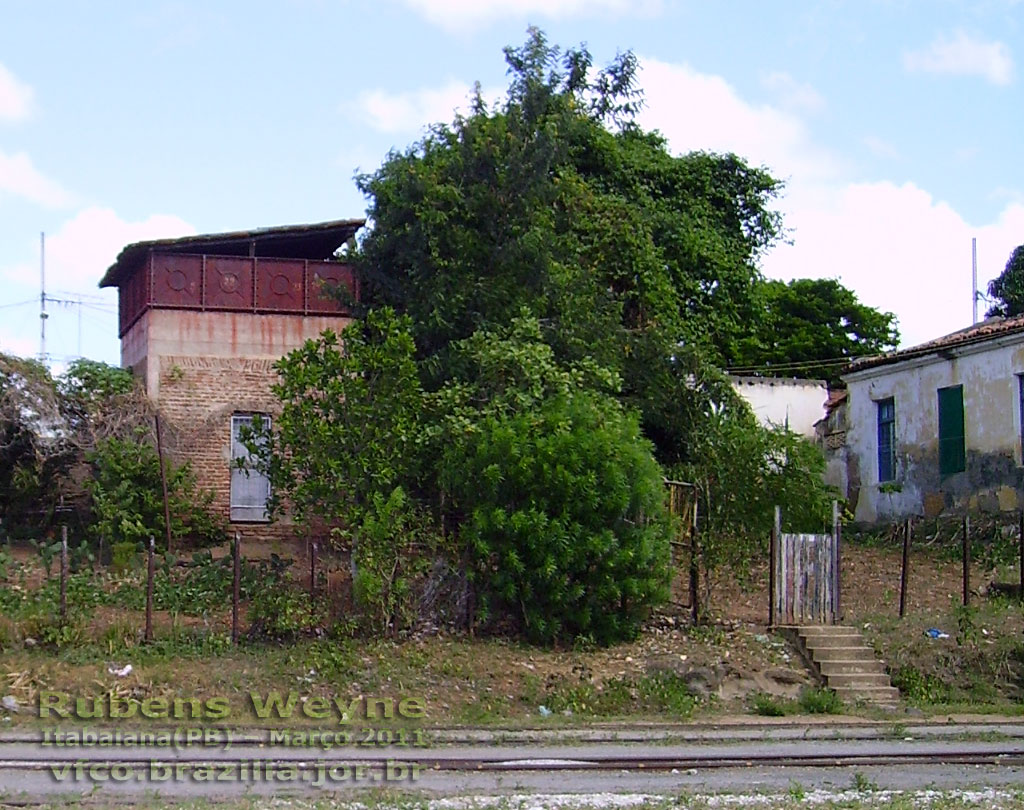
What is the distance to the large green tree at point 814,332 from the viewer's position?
52.5 m

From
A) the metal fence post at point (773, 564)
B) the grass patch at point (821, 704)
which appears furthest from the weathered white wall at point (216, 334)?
the grass patch at point (821, 704)

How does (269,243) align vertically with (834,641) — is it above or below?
above

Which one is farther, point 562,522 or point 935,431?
point 935,431

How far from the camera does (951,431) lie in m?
30.3

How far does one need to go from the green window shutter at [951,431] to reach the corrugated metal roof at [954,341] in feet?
3.17

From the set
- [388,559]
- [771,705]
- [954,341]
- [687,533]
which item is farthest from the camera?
[954,341]

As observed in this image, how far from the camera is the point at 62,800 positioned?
1134 cm

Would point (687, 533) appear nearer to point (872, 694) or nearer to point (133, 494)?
point (872, 694)

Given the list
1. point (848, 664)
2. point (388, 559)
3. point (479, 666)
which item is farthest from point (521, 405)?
point (848, 664)

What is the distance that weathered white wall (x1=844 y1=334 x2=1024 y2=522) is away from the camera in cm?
2869

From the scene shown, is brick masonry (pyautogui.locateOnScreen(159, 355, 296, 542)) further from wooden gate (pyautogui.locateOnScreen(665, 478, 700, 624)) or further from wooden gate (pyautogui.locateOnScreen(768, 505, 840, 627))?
wooden gate (pyautogui.locateOnScreen(768, 505, 840, 627))

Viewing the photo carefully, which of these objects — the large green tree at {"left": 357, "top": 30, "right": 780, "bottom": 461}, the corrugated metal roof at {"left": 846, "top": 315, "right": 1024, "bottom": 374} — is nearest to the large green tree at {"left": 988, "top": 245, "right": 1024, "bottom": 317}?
the corrugated metal roof at {"left": 846, "top": 315, "right": 1024, "bottom": 374}

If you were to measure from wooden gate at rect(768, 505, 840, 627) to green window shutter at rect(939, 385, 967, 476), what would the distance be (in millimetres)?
8245

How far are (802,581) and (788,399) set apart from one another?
736 inches
